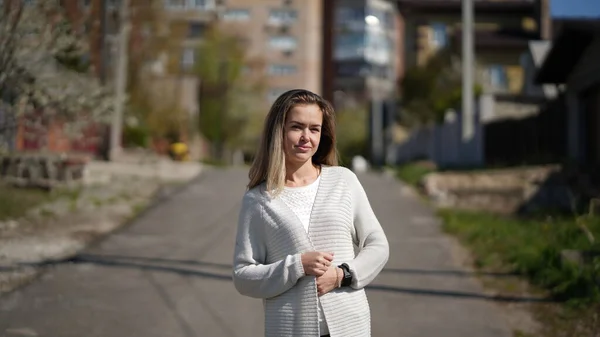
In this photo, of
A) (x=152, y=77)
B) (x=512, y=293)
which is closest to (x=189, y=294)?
(x=512, y=293)

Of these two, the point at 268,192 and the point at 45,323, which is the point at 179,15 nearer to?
the point at 45,323

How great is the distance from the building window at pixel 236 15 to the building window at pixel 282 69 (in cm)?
573

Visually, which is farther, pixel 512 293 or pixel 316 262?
pixel 512 293

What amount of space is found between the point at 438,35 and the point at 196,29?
17827mm

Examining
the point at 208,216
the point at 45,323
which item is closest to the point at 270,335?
the point at 45,323

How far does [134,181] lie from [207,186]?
1.54m

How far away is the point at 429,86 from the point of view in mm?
35281

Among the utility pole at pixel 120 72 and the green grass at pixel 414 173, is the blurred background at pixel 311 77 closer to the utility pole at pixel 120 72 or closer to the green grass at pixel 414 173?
the utility pole at pixel 120 72

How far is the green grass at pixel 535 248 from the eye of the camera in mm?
6906

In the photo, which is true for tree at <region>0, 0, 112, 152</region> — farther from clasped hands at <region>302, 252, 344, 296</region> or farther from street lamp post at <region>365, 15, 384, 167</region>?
street lamp post at <region>365, 15, 384, 167</region>

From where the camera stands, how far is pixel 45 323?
640 centimetres

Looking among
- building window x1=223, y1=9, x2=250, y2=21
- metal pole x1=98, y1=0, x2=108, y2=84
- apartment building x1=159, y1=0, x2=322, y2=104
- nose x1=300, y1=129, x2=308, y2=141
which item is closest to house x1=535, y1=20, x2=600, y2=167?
metal pole x1=98, y1=0, x2=108, y2=84

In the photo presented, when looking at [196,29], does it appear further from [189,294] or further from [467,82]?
[189,294]

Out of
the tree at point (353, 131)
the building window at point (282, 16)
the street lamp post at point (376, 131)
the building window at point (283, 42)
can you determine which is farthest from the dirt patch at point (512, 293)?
the building window at point (283, 42)
